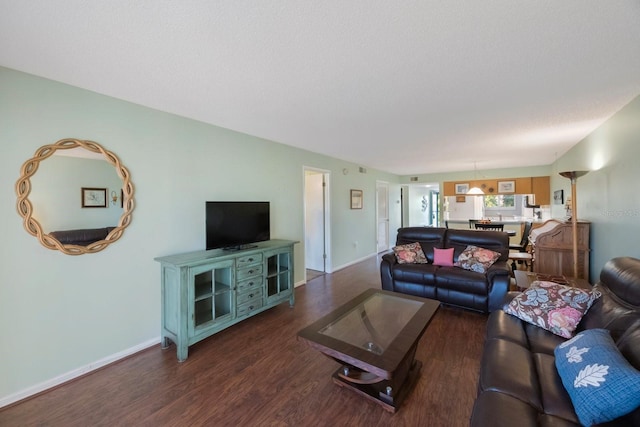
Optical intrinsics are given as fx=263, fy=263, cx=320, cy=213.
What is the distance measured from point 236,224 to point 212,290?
81 cm

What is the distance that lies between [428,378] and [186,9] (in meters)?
2.83

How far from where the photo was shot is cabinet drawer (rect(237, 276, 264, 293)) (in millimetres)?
2803

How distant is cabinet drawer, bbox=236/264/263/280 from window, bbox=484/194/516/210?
6864mm

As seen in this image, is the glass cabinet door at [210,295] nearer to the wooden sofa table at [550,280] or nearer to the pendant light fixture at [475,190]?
the wooden sofa table at [550,280]

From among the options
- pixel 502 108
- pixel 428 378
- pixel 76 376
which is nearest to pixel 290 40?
pixel 502 108

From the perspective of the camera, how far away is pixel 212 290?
255 cm

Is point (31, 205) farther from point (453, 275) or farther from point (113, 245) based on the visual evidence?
point (453, 275)

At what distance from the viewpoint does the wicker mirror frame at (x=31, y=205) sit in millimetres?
1903

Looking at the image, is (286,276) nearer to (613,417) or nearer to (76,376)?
(76,376)

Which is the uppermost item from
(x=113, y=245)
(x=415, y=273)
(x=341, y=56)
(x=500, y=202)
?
(x=341, y=56)

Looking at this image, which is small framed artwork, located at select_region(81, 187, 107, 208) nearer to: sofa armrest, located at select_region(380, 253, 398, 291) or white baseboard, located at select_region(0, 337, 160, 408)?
white baseboard, located at select_region(0, 337, 160, 408)

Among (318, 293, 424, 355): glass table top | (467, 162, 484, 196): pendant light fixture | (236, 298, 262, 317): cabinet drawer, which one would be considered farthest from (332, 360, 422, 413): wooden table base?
(467, 162, 484, 196): pendant light fixture

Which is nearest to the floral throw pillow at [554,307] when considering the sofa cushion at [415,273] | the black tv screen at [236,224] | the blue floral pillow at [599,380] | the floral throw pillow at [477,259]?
the blue floral pillow at [599,380]

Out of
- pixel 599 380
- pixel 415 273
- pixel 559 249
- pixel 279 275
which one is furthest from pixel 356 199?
pixel 599 380
